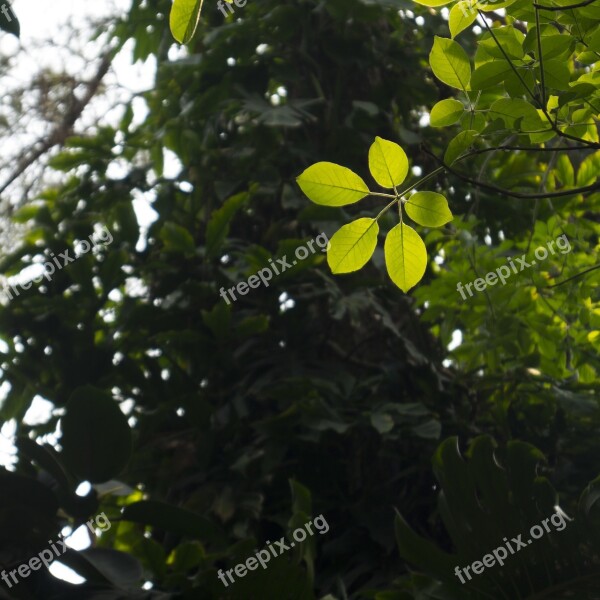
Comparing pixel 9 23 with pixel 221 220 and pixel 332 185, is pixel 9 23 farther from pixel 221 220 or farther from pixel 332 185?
pixel 221 220

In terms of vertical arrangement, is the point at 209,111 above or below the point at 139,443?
above

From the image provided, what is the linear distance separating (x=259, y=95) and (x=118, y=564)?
1.51 meters

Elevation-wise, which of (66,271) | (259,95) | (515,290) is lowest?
(515,290)

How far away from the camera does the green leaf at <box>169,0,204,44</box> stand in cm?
94

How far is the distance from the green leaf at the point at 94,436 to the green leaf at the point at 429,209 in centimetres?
72

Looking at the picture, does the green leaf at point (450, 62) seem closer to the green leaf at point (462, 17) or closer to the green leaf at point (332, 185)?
the green leaf at point (462, 17)

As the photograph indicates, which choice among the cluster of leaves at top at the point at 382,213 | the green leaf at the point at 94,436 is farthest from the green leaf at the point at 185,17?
the green leaf at the point at 94,436

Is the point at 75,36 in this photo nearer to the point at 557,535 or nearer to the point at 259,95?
the point at 259,95

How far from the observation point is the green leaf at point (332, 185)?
3.41 ft

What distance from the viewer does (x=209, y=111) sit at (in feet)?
8.58

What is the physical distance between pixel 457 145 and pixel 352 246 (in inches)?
7.2

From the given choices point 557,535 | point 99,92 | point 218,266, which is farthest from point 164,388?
point 99,92

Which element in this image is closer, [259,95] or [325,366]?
[325,366]

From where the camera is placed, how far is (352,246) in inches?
41.7
